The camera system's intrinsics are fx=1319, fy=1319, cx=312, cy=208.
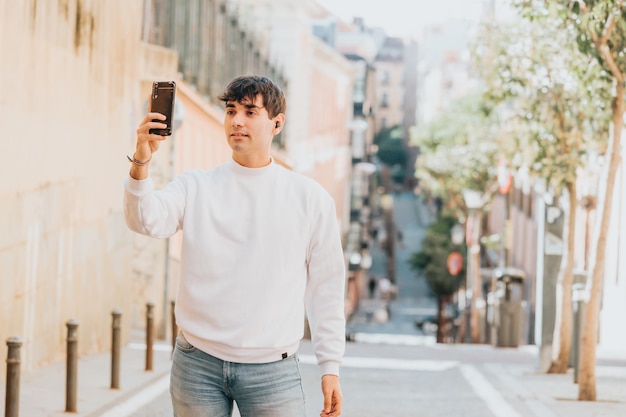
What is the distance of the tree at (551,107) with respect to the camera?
1481 centimetres

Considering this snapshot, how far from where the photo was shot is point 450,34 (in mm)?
148250

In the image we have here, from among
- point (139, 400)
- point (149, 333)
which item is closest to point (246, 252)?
point (139, 400)

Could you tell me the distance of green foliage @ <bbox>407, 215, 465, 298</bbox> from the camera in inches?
2292

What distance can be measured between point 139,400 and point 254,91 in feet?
21.4

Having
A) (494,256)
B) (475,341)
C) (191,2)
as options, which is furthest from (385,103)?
(191,2)

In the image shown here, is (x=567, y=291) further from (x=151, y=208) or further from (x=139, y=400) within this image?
(x=151, y=208)

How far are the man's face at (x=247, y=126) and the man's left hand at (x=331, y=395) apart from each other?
774 mm

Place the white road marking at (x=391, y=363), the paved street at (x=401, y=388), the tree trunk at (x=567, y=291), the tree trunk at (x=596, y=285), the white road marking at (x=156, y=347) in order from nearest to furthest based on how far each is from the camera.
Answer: the paved street at (x=401, y=388) < the tree trunk at (x=596, y=285) < the tree trunk at (x=567, y=291) < the white road marking at (x=156, y=347) < the white road marking at (x=391, y=363)

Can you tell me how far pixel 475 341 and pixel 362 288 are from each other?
36058 mm

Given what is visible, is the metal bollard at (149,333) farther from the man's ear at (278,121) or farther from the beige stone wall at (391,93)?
the beige stone wall at (391,93)

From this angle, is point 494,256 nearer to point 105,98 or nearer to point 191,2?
point 191,2

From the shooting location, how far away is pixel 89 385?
10977 millimetres

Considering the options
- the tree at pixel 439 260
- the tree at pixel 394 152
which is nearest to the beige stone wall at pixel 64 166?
the tree at pixel 439 260

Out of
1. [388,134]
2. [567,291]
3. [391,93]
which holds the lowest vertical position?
[567,291]
